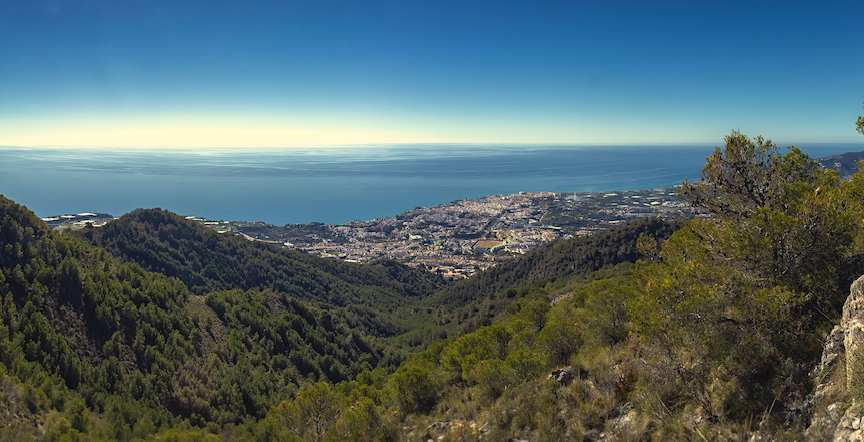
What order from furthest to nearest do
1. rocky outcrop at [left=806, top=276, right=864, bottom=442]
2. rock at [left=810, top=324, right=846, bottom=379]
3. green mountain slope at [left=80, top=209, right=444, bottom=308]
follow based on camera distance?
green mountain slope at [left=80, top=209, right=444, bottom=308] < rock at [left=810, top=324, right=846, bottom=379] < rocky outcrop at [left=806, top=276, right=864, bottom=442]

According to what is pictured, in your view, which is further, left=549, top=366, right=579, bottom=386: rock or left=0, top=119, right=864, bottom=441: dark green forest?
left=549, top=366, right=579, bottom=386: rock

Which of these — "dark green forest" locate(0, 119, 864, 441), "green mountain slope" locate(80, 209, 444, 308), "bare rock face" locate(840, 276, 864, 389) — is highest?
"bare rock face" locate(840, 276, 864, 389)

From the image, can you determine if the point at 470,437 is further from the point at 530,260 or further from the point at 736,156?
the point at 530,260

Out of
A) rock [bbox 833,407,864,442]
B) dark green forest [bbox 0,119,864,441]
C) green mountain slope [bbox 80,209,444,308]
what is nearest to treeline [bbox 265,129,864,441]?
dark green forest [bbox 0,119,864,441]

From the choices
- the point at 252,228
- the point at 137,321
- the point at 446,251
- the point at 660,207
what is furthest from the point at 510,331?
the point at 660,207

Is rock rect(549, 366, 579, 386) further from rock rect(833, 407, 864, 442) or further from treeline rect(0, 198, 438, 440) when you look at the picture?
treeline rect(0, 198, 438, 440)

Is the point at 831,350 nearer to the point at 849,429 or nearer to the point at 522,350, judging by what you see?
the point at 849,429
